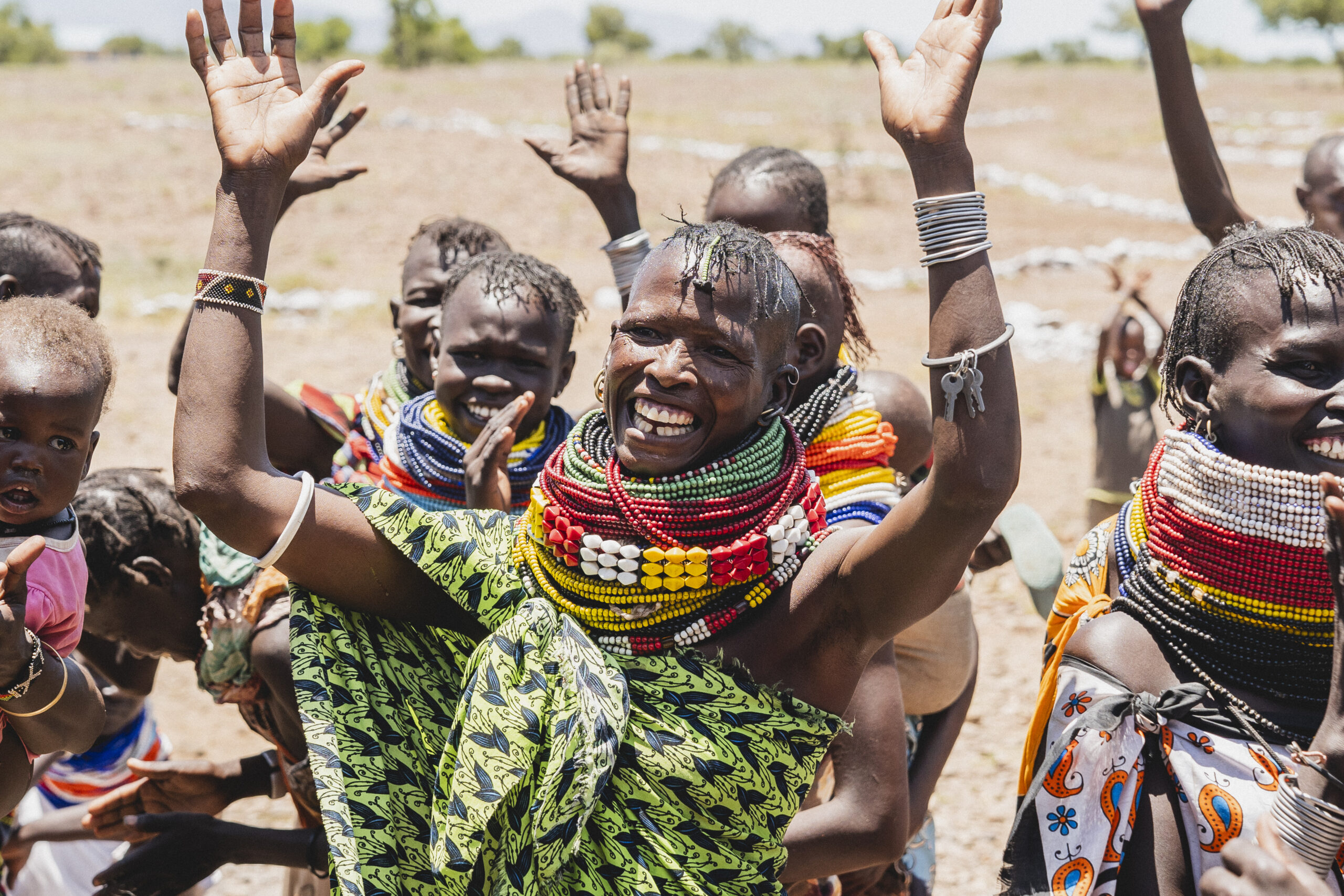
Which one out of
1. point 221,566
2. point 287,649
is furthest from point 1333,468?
point 221,566

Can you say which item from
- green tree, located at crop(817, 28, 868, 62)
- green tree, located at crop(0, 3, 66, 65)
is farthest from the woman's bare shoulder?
green tree, located at crop(817, 28, 868, 62)

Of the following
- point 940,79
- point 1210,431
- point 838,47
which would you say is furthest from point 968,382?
point 838,47

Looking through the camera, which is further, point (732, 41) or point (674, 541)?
point (732, 41)

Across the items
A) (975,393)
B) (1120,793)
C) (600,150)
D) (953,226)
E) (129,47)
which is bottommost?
(129,47)

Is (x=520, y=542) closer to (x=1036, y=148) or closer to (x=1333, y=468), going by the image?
(x=1333, y=468)

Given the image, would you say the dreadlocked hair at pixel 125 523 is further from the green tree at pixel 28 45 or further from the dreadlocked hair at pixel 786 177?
the green tree at pixel 28 45

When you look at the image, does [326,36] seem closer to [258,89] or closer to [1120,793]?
[258,89]

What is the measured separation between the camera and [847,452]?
2672mm

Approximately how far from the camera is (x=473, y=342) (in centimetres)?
304

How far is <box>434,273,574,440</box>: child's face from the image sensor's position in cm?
301

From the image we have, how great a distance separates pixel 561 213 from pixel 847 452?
643 inches

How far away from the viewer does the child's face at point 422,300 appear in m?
3.50

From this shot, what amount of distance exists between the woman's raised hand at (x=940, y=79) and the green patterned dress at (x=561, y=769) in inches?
37.6

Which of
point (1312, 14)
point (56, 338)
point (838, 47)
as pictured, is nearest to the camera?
point (56, 338)
